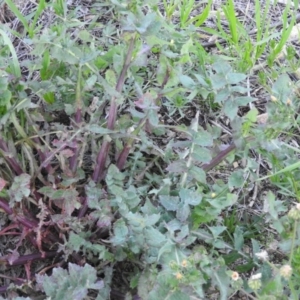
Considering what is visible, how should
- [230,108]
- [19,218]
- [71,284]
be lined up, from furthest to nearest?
[19,218]
[230,108]
[71,284]

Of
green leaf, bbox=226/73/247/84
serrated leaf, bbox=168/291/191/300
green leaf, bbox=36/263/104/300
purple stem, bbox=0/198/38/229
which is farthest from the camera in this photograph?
purple stem, bbox=0/198/38/229

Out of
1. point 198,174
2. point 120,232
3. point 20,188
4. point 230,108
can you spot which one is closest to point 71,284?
point 120,232

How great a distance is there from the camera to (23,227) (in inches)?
64.1

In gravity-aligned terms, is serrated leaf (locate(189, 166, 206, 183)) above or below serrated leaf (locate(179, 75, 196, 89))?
below

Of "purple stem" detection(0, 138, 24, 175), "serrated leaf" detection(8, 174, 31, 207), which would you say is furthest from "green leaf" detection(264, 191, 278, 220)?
"purple stem" detection(0, 138, 24, 175)

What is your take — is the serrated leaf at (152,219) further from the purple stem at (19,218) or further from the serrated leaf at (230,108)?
the purple stem at (19,218)

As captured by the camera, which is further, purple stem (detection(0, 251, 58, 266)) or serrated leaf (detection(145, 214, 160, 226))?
purple stem (detection(0, 251, 58, 266))

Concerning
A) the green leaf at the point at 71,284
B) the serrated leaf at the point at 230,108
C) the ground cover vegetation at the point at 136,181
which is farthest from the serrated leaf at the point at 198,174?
the green leaf at the point at 71,284

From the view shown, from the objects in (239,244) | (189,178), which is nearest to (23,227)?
(189,178)

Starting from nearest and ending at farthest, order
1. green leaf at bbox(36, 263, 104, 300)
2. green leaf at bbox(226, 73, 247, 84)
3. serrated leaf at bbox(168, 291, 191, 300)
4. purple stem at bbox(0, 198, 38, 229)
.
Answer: serrated leaf at bbox(168, 291, 191, 300) → green leaf at bbox(36, 263, 104, 300) → green leaf at bbox(226, 73, 247, 84) → purple stem at bbox(0, 198, 38, 229)

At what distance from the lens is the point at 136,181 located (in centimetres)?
177

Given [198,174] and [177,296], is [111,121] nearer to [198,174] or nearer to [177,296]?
[198,174]

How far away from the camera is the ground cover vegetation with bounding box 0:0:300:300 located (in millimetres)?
1347

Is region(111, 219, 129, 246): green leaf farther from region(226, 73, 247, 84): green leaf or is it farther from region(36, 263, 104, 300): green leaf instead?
region(226, 73, 247, 84): green leaf
